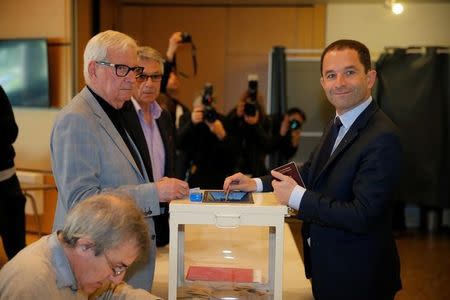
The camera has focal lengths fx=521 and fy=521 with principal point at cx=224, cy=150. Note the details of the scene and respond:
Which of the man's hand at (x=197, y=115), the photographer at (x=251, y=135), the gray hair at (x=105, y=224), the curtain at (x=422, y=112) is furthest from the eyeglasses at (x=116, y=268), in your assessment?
the curtain at (x=422, y=112)

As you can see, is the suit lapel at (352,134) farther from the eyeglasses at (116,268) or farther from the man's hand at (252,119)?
the man's hand at (252,119)

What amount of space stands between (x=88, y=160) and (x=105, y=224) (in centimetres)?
39

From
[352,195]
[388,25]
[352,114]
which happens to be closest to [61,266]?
[352,195]

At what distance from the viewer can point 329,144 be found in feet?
4.94

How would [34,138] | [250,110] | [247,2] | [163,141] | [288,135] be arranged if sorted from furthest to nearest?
[247,2] → [34,138] → [288,135] → [250,110] → [163,141]

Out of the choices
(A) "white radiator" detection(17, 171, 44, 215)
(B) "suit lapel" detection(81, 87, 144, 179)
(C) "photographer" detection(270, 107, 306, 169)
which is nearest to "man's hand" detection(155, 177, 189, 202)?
(B) "suit lapel" detection(81, 87, 144, 179)

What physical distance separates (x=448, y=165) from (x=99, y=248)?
4342mm

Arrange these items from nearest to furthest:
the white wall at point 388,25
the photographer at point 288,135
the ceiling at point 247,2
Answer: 1. the photographer at point 288,135
2. the ceiling at point 247,2
3. the white wall at point 388,25

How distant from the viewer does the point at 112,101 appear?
1.51m

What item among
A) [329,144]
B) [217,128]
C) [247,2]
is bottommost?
[217,128]

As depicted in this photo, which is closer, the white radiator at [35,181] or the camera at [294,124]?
the camera at [294,124]

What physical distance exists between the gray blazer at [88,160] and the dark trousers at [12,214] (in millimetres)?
1737

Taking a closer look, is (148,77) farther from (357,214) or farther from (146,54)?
(357,214)

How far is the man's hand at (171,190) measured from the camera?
1358mm
